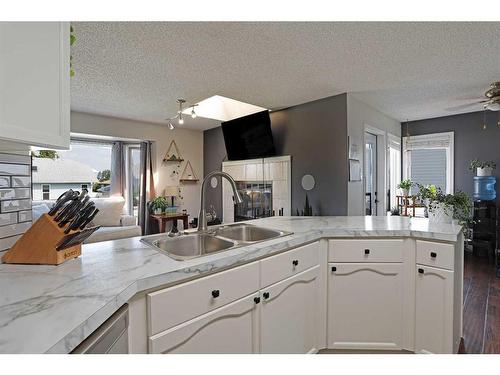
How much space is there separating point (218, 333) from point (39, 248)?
812mm

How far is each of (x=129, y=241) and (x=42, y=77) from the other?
0.91 metres

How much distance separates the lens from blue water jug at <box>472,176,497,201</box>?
391cm

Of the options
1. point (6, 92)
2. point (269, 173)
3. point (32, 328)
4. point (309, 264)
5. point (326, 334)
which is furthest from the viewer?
point (269, 173)

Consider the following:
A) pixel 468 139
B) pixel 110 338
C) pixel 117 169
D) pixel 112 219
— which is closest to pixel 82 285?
pixel 110 338

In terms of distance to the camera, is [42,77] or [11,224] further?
[11,224]

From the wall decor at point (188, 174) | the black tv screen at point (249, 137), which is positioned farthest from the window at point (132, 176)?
the black tv screen at point (249, 137)

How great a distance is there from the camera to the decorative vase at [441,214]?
6.80 ft

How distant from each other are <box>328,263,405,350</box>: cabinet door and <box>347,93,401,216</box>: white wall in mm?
1482

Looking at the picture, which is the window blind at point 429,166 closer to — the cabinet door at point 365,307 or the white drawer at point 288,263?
the cabinet door at point 365,307

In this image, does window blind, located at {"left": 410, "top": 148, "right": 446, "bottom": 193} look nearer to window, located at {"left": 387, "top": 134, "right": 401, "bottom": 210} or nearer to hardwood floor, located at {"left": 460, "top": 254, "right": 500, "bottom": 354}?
window, located at {"left": 387, "top": 134, "right": 401, "bottom": 210}

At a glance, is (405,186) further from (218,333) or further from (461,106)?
(218,333)

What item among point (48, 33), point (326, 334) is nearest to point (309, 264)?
point (326, 334)

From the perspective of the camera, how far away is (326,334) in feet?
5.94
